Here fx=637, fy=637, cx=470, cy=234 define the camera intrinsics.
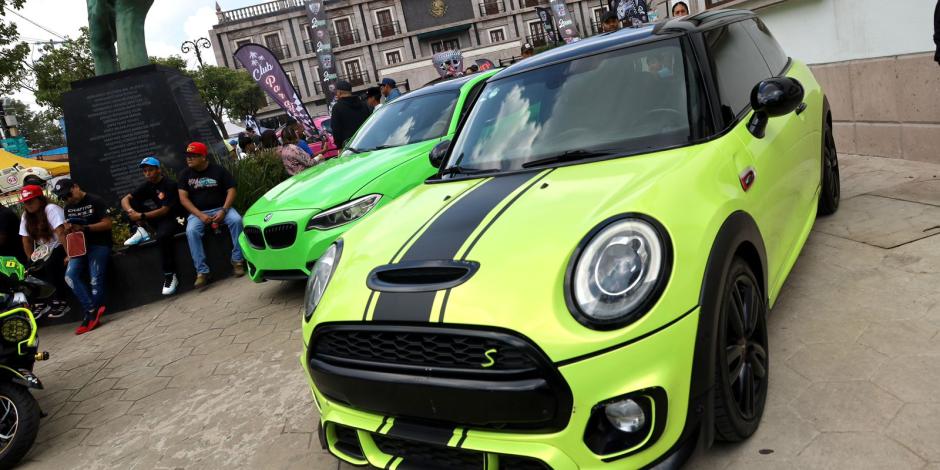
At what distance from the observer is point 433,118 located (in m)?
6.09

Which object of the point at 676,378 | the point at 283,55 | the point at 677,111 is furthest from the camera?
the point at 283,55

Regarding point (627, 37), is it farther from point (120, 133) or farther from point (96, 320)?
point (120, 133)

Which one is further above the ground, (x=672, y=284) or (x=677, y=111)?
(x=677, y=111)

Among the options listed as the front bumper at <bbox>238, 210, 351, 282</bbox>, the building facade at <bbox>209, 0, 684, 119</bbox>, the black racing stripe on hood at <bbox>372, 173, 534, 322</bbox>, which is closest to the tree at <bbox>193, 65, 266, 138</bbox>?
the building facade at <bbox>209, 0, 684, 119</bbox>

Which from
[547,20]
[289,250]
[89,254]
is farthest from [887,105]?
[547,20]

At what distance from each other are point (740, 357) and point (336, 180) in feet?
12.5

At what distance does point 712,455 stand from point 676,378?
0.69 metres

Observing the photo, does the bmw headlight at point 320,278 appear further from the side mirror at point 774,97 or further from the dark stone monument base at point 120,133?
the dark stone monument base at point 120,133

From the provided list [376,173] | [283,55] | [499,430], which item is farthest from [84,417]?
[283,55]

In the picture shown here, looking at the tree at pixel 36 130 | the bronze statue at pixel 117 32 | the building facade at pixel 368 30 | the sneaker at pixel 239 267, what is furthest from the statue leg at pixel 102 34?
the tree at pixel 36 130

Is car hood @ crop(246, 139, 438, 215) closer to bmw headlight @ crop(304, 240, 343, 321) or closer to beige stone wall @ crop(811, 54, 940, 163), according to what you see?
bmw headlight @ crop(304, 240, 343, 321)

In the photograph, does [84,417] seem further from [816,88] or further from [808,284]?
[816,88]

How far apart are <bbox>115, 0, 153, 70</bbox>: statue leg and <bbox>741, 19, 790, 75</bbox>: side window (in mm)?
8545

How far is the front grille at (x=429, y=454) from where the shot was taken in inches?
81.0
